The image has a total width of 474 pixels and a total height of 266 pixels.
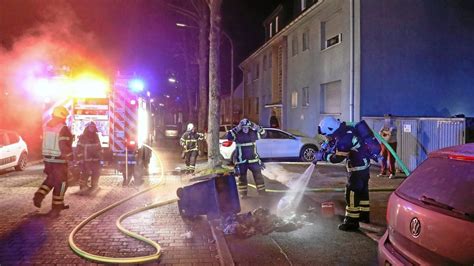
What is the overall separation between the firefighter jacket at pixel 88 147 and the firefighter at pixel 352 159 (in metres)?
5.45

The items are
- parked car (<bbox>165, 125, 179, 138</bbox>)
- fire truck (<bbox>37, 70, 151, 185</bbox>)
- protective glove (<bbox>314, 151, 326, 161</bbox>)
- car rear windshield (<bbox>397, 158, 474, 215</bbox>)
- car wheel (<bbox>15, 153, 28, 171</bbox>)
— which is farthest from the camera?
parked car (<bbox>165, 125, 179, 138</bbox>)

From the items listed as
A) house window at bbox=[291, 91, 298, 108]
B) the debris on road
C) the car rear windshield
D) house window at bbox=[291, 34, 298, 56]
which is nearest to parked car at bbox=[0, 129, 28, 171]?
the debris on road

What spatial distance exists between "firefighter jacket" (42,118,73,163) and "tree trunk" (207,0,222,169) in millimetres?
5489

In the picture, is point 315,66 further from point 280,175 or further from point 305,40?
point 280,175

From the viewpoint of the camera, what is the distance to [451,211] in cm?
270

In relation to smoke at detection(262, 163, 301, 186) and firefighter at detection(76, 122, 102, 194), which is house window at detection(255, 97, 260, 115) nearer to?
smoke at detection(262, 163, 301, 186)

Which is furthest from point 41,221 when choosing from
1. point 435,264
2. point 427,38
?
point 427,38

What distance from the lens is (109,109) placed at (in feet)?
36.2

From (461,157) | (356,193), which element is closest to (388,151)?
(356,193)

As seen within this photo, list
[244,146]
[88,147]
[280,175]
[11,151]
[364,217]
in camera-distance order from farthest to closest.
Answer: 1. [11,151]
2. [280,175]
3. [88,147]
4. [244,146]
5. [364,217]

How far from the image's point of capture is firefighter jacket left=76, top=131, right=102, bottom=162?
958 centimetres

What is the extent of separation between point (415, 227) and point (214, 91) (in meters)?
10.2

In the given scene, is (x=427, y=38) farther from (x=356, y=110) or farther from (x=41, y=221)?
(x=41, y=221)

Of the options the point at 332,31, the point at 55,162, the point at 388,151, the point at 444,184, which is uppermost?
the point at 332,31
